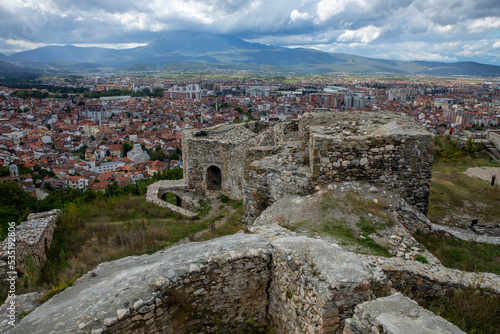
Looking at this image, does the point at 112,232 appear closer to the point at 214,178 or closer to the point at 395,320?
the point at 214,178

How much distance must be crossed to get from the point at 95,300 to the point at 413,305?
337 cm

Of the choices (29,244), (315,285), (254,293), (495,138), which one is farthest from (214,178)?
(495,138)

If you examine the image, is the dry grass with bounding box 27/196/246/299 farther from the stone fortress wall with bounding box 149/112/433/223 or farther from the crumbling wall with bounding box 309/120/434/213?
the crumbling wall with bounding box 309/120/434/213

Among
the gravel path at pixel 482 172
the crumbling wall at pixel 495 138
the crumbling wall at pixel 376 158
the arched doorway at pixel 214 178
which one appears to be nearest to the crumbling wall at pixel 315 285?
the crumbling wall at pixel 376 158

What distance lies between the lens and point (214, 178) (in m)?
14.8

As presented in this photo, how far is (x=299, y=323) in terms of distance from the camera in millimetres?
3750

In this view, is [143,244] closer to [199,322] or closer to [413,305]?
[199,322]

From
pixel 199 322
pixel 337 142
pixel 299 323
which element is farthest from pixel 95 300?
pixel 337 142

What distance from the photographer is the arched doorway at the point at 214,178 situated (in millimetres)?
14516

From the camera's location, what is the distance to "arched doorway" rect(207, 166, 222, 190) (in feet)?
47.6

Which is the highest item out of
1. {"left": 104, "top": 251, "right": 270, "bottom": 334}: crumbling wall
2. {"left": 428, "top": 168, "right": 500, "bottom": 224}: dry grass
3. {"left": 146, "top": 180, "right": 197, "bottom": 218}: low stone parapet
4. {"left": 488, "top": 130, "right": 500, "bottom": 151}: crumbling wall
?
{"left": 104, "top": 251, "right": 270, "bottom": 334}: crumbling wall

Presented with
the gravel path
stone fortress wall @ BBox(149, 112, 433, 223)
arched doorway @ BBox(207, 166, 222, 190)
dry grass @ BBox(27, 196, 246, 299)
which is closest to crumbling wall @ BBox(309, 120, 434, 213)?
stone fortress wall @ BBox(149, 112, 433, 223)

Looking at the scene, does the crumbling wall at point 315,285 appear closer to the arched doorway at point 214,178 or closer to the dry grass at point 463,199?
the dry grass at point 463,199

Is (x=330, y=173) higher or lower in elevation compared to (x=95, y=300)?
higher
